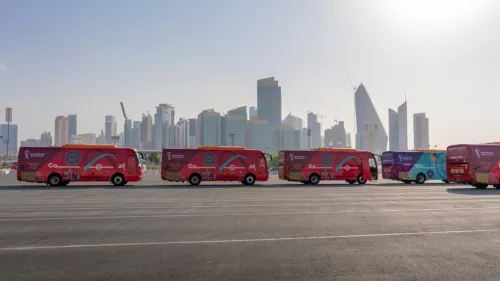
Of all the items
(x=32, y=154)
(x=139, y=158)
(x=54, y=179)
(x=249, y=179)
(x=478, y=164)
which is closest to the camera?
(x=32, y=154)

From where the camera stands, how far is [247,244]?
8.16 meters

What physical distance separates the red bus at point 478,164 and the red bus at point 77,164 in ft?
76.1

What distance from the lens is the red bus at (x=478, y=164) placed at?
1078 inches

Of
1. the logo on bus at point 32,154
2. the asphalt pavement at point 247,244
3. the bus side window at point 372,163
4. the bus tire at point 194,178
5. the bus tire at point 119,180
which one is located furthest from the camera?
the bus side window at point 372,163

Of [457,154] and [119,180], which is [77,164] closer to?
[119,180]

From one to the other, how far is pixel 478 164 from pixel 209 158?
19.3m

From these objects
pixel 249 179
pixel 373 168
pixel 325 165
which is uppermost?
pixel 325 165

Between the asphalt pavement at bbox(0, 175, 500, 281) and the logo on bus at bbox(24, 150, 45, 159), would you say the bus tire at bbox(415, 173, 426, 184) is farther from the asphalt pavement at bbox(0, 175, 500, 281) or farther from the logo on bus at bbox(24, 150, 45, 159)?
the logo on bus at bbox(24, 150, 45, 159)

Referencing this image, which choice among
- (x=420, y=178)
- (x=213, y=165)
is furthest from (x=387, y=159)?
(x=213, y=165)

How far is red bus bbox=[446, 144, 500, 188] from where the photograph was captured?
2738cm

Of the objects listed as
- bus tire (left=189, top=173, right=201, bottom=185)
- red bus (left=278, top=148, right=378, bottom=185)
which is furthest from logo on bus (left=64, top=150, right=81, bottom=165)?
red bus (left=278, top=148, right=378, bottom=185)

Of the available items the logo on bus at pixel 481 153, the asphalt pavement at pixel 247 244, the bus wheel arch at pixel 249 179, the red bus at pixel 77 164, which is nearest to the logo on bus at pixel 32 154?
the red bus at pixel 77 164

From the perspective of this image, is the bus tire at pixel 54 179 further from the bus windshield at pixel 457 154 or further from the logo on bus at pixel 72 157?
the bus windshield at pixel 457 154

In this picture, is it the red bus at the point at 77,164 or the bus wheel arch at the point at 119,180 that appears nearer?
the red bus at the point at 77,164
